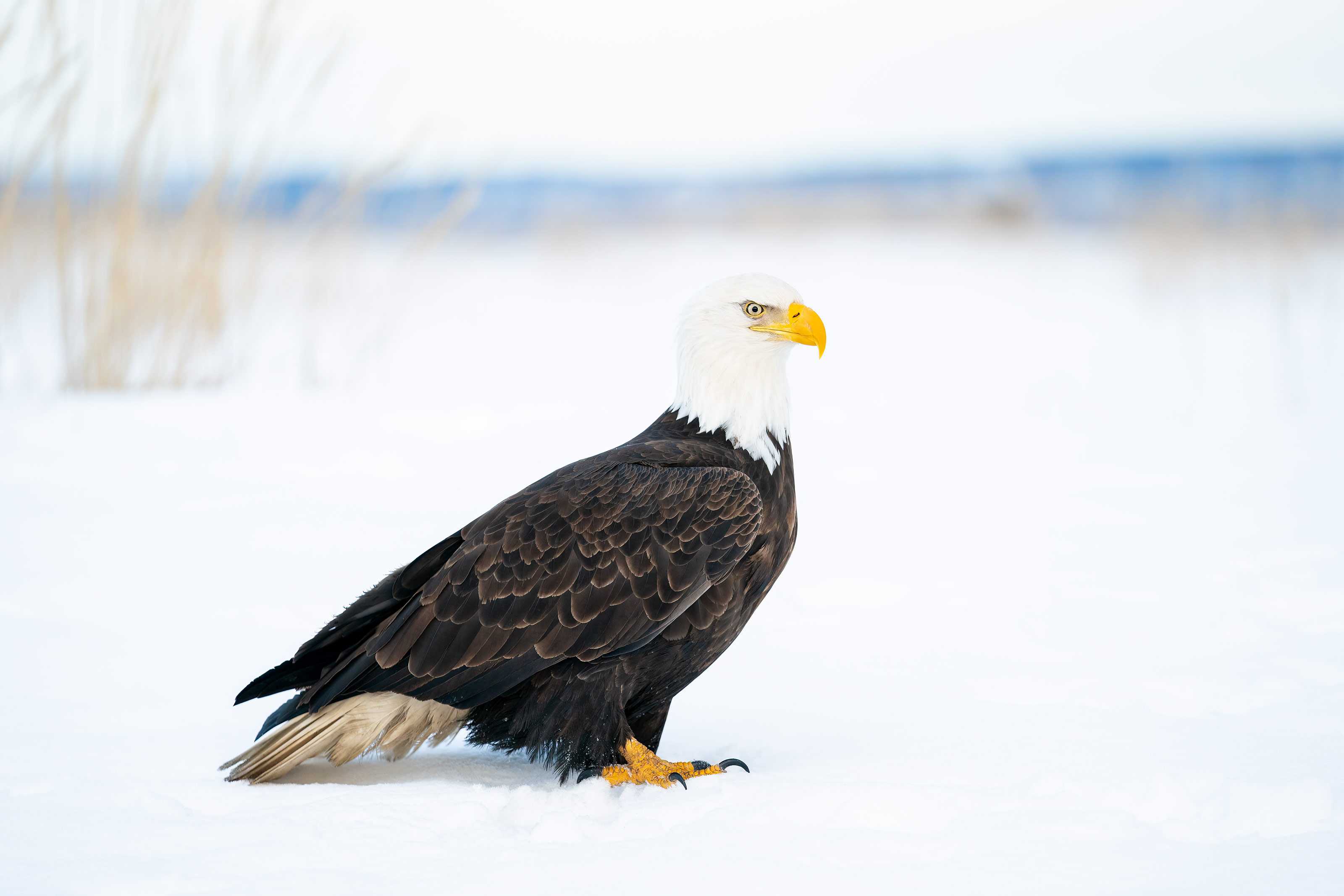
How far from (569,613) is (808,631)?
5.41ft

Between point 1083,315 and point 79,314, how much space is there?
9812mm

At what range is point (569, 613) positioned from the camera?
128 inches

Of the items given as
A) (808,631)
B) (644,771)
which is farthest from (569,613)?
(808,631)

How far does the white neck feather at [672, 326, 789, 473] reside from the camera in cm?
368

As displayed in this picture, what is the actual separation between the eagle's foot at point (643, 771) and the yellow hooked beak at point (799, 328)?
1202 mm

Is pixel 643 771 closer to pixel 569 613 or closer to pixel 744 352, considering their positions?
pixel 569 613

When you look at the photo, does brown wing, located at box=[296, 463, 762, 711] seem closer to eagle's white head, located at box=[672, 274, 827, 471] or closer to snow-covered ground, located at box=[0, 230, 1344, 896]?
snow-covered ground, located at box=[0, 230, 1344, 896]

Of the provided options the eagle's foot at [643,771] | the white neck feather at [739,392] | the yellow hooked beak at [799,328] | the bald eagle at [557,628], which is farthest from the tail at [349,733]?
the yellow hooked beak at [799,328]

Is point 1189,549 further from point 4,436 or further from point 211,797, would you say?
point 4,436

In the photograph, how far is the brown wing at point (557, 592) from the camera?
3238mm

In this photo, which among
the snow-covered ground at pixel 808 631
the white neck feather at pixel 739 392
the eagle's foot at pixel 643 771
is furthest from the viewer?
the white neck feather at pixel 739 392

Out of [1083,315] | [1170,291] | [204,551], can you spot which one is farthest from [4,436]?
[1170,291]

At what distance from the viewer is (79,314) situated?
7523 mm

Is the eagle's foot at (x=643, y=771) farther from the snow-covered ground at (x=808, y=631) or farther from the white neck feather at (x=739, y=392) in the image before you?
the white neck feather at (x=739, y=392)
